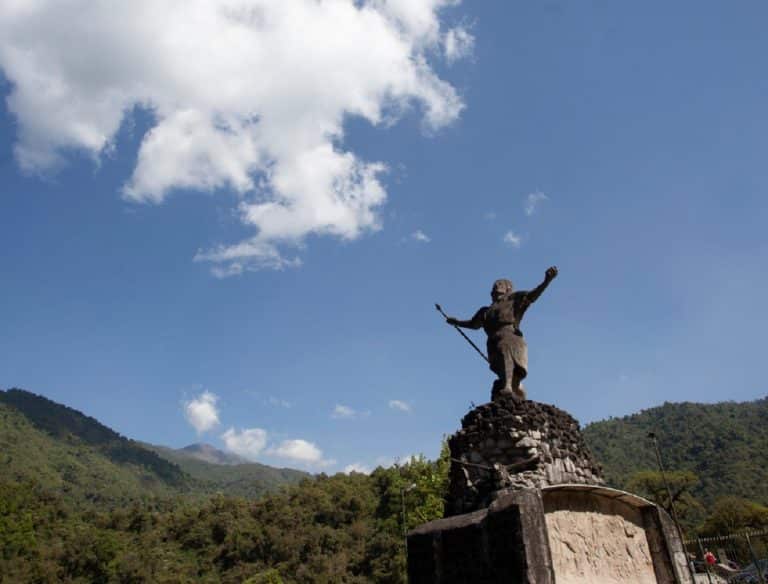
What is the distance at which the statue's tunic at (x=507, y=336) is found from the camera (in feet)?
26.6

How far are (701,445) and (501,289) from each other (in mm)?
64216

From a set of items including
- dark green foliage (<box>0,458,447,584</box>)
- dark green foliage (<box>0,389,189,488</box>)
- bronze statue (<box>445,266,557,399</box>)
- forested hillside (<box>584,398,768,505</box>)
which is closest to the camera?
bronze statue (<box>445,266,557,399</box>)

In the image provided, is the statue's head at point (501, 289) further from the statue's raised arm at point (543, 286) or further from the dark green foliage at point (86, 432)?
the dark green foliage at point (86, 432)

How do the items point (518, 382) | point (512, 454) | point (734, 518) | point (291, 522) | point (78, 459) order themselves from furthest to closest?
point (78, 459), point (291, 522), point (734, 518), point (518, 382), point (512, 454)

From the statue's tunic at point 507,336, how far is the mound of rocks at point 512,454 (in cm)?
→ 77

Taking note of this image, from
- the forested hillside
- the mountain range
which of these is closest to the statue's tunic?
the forested hillside

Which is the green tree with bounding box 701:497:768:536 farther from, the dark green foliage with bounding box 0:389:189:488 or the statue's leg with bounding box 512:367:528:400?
the dark green foliage with bounding box 0:389:189:488

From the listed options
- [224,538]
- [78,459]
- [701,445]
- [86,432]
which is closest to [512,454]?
[224,538]

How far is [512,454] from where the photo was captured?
7016 millimetres

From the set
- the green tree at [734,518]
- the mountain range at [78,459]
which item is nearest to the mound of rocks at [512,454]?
the green tree at [734,518]

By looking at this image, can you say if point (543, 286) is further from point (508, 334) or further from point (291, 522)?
point (291, 522)

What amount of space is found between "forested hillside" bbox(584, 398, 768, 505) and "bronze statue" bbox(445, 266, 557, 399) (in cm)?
4427

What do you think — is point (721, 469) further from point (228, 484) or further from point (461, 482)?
point (228, 484)

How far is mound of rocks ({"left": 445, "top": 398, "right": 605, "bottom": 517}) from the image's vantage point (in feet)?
22.4
